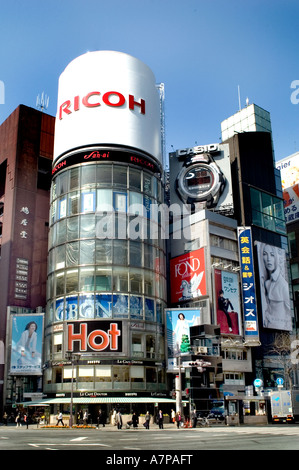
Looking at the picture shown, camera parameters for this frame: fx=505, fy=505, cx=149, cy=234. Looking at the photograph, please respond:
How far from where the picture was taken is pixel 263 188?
85125 millimetres

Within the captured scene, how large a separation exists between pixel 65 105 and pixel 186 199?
82.4ft

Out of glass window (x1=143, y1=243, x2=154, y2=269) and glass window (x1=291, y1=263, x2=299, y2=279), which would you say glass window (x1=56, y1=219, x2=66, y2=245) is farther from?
glass window (x1=291, y1=263, x2=299, y2=279)

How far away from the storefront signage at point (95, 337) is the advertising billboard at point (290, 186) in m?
62.5

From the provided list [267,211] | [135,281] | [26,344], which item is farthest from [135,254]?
[267,211]

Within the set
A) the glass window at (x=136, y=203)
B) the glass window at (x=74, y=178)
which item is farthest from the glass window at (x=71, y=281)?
the glass window at (x=74, y=178)

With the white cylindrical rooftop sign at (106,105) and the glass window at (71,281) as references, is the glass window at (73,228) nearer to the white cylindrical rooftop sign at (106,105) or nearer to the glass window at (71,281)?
the glass window at (71,281)

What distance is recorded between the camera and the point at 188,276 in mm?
75500

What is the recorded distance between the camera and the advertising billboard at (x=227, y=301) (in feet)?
231

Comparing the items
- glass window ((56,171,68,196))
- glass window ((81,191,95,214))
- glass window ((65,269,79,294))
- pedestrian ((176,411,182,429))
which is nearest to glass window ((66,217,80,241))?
glass window ((81,191,95,214))

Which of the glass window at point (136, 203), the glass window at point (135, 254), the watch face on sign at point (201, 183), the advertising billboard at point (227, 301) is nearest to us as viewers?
the glass window at point (135, 254)

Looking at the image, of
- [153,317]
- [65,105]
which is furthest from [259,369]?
[65,105]

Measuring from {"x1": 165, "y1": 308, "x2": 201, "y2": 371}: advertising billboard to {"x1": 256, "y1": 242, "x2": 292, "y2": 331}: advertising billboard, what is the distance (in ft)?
45.5

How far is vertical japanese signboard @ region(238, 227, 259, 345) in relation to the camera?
72.9 meters

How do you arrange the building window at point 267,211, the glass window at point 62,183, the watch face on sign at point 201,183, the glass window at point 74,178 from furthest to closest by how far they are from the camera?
the building window at point 267,211 → the watch face on sign at point 201,183 → the glass window at point 62,183 → the glass window at point 74,178
